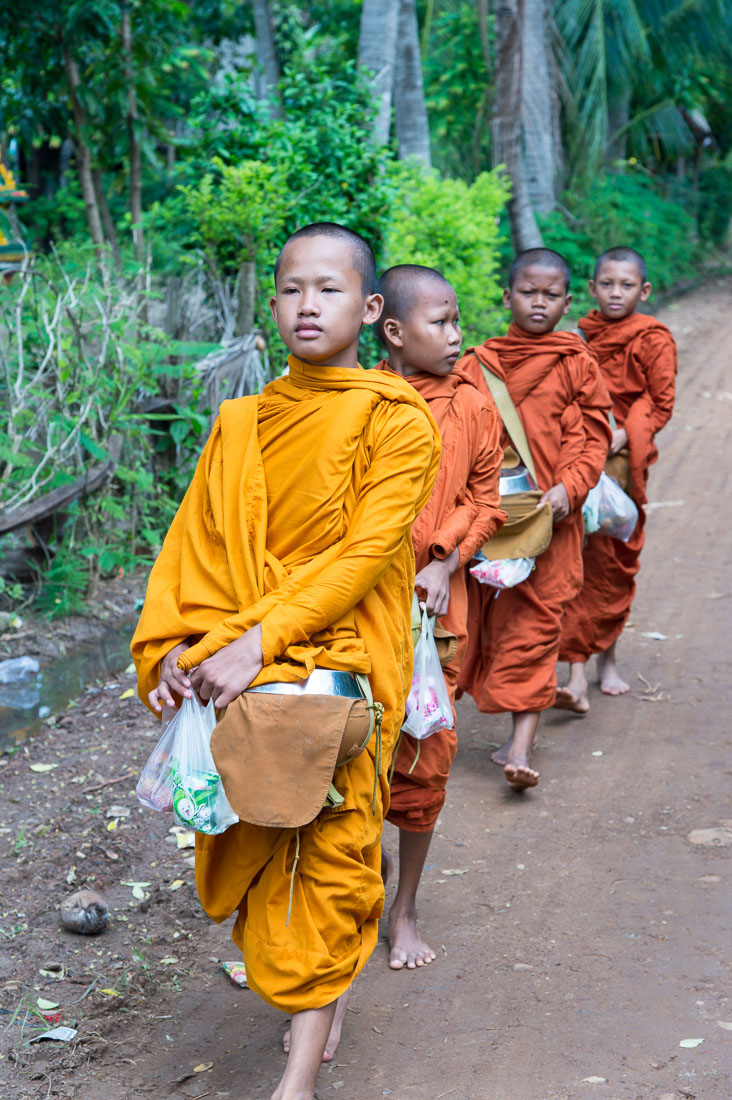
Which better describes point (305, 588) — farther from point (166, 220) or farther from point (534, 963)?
point (166, 220)

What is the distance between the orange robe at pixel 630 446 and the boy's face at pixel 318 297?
2.99 meters

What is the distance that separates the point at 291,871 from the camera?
230cm

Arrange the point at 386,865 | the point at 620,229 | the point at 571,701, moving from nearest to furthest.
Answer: the point at 386,865
the point at 571,701
the point at 620,229

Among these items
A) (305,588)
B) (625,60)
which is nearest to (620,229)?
(625,60)

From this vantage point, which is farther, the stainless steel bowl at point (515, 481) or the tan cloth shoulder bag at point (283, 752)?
the stainless steel bowl at point (515, 481)

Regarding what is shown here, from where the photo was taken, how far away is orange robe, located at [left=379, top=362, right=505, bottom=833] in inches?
123

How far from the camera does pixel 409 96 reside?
1036cm

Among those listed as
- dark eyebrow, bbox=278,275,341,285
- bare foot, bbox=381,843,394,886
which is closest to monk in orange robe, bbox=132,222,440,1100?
dark eyebrow, bbox=278,275,341,285

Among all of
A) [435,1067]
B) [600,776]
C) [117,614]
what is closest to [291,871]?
[435,1067]

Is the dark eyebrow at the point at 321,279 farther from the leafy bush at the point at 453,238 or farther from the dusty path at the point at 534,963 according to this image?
the leafy bush at the point at 453,238

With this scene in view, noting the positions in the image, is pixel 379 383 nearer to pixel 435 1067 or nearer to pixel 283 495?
pixel 283 495

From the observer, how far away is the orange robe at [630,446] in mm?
5152

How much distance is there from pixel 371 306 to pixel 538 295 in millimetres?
1977

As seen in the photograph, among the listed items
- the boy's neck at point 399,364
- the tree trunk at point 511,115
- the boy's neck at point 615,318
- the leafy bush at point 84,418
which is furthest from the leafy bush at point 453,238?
the boy's neck at point 399,364
